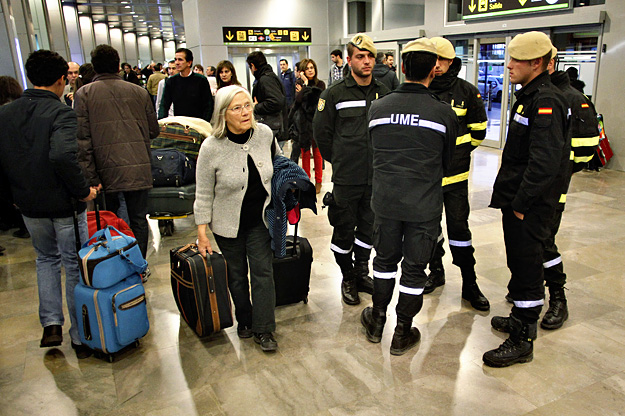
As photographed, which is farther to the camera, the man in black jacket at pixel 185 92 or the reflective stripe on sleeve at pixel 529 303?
the man in black jacket at pixel 185 92

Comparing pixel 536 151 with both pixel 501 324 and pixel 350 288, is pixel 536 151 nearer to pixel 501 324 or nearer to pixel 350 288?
pixel 501 324

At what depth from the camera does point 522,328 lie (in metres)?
2.93

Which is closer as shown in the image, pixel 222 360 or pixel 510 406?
pixel 510 406

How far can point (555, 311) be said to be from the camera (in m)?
3.36

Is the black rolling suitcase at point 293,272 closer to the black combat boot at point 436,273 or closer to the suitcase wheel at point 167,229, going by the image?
the black combat boot at point 436,273

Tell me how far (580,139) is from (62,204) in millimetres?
3251

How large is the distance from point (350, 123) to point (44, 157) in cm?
193

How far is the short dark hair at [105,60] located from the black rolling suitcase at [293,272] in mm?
1765

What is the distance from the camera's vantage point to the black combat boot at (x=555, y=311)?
330 cm

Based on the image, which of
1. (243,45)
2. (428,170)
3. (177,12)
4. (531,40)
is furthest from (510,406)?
(177,12)

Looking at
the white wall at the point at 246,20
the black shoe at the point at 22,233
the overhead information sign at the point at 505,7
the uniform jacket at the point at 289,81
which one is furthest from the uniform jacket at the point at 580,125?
the white wall at the point at 246,20

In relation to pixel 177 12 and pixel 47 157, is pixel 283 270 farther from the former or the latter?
pixel 177 12

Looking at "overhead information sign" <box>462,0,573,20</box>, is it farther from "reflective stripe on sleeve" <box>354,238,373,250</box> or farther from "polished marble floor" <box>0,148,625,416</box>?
"reflective stripe on sleeve" <box>354,238,373,250</box>

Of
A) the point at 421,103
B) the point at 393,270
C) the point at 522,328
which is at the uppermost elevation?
the point at 421,103
